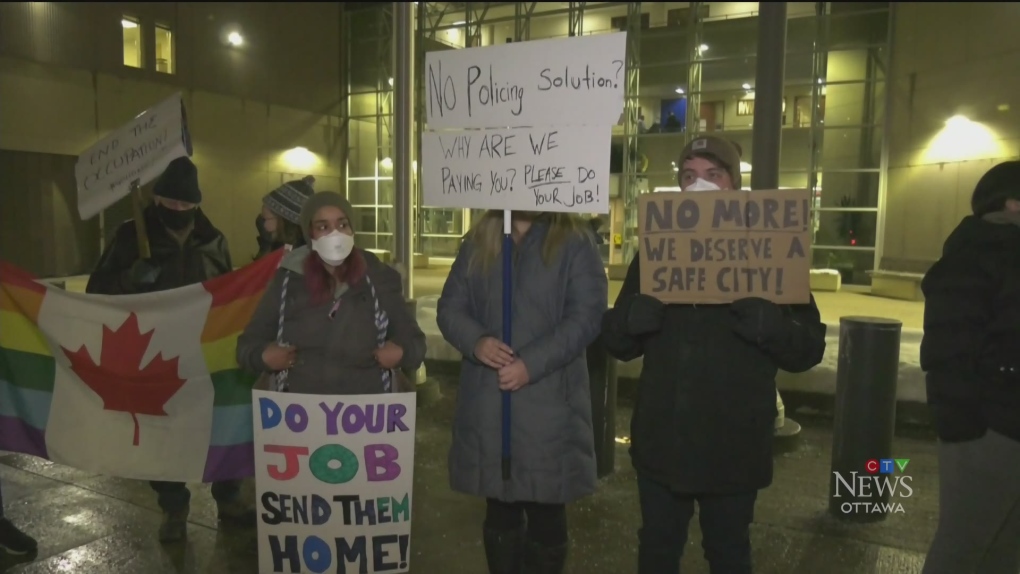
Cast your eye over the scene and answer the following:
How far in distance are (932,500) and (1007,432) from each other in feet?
8.14

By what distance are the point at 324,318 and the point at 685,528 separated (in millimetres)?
1637

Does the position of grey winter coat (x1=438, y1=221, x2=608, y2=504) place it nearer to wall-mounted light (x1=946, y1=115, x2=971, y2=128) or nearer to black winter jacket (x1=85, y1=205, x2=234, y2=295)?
black winter jacket (x1=85, y1=205, x2=234, y2=295)

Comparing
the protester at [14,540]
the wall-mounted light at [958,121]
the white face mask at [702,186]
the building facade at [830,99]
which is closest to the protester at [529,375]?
the white face mask at [702,186]

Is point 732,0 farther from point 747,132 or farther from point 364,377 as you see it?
point 364,377

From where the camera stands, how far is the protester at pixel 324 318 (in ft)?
10.2

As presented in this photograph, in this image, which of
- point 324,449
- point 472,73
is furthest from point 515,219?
point 324,449

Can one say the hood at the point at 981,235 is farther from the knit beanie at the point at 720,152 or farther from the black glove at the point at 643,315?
the black glove at the point at 643,315

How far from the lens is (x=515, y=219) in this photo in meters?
3.12

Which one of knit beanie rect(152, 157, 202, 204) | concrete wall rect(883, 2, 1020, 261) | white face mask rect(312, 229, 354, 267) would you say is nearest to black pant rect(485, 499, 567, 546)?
white face mask rect(312, 229, 354, 267)

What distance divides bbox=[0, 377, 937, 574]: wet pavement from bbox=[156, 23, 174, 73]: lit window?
1460cm

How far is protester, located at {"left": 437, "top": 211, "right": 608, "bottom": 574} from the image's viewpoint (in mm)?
2906

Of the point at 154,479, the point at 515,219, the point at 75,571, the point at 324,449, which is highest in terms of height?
the point at 515,219

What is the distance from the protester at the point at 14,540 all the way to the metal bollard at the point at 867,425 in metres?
4.34

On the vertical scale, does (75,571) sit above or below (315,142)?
below
